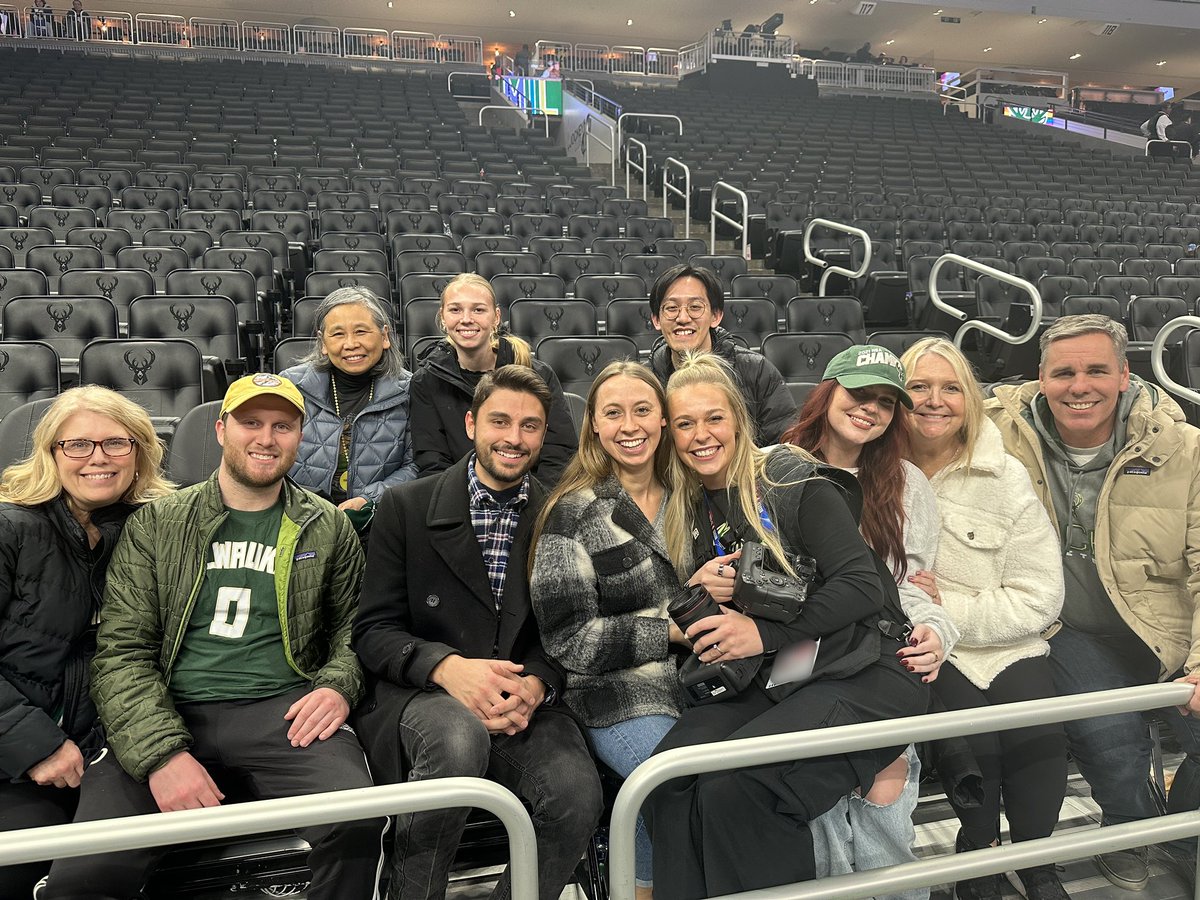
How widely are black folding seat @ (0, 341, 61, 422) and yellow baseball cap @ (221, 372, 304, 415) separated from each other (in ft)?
5.72

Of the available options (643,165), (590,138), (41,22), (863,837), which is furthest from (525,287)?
(41,22)

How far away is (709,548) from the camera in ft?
5.90

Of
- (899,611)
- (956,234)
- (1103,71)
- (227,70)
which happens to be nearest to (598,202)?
(956,234)

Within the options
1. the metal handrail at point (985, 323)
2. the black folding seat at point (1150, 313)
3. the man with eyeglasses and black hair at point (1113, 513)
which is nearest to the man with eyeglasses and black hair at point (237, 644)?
the man with eyeglasses and black hair at point (1113, 513)

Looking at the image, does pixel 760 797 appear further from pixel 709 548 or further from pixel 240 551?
pixel 240 551

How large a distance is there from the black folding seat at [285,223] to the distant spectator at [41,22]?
1344cm

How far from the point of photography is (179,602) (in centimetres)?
174

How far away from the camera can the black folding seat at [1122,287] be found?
18.4ft

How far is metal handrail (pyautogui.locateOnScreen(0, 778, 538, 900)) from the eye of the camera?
3.38ft

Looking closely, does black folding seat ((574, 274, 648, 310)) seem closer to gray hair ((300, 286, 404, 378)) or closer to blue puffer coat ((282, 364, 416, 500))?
gray hair ((300, 286, 404, 378))

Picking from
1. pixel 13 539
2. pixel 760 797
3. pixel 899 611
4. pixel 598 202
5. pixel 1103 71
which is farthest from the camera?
pixel 1103 71

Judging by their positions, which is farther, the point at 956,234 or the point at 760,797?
the point at 956,234

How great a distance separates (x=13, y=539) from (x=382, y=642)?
0.75m

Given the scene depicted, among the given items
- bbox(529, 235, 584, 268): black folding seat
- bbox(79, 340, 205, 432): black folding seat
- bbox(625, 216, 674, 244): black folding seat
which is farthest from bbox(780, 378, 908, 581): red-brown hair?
bbox(625, 216, 674, 244): black folding seat
